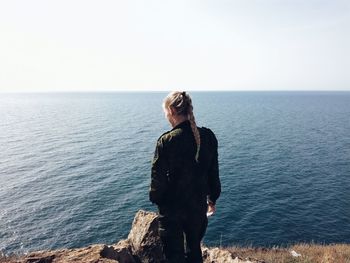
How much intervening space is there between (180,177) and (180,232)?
3.13 feet

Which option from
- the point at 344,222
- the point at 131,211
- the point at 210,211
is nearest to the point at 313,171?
the point at 344,222

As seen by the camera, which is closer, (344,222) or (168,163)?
(168,163)

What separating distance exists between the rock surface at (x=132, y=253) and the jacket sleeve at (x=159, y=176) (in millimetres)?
2845

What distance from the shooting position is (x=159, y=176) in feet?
15.7

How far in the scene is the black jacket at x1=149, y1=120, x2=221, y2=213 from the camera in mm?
4824

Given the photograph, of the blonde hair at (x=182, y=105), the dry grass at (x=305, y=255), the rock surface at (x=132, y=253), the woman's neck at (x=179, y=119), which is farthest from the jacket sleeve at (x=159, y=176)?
the dry grass at (x=305, y=255)

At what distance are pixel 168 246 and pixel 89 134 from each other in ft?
272

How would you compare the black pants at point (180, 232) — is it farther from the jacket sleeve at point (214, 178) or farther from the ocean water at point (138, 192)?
→ the ocean water at point (138, 192)

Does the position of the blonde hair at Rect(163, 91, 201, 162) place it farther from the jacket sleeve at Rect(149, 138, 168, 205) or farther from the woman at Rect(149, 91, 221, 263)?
the jacket sleeve at Rect(149, 138, 168, 205)

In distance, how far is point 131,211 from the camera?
36281 millimetres

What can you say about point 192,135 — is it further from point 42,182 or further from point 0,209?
point 42,182

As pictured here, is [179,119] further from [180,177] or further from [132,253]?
[132,253]

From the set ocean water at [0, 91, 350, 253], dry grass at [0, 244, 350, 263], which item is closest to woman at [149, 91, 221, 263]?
dry grass at [0, 244, 350, 263]

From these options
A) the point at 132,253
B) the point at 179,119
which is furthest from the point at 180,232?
the point at 132,253
